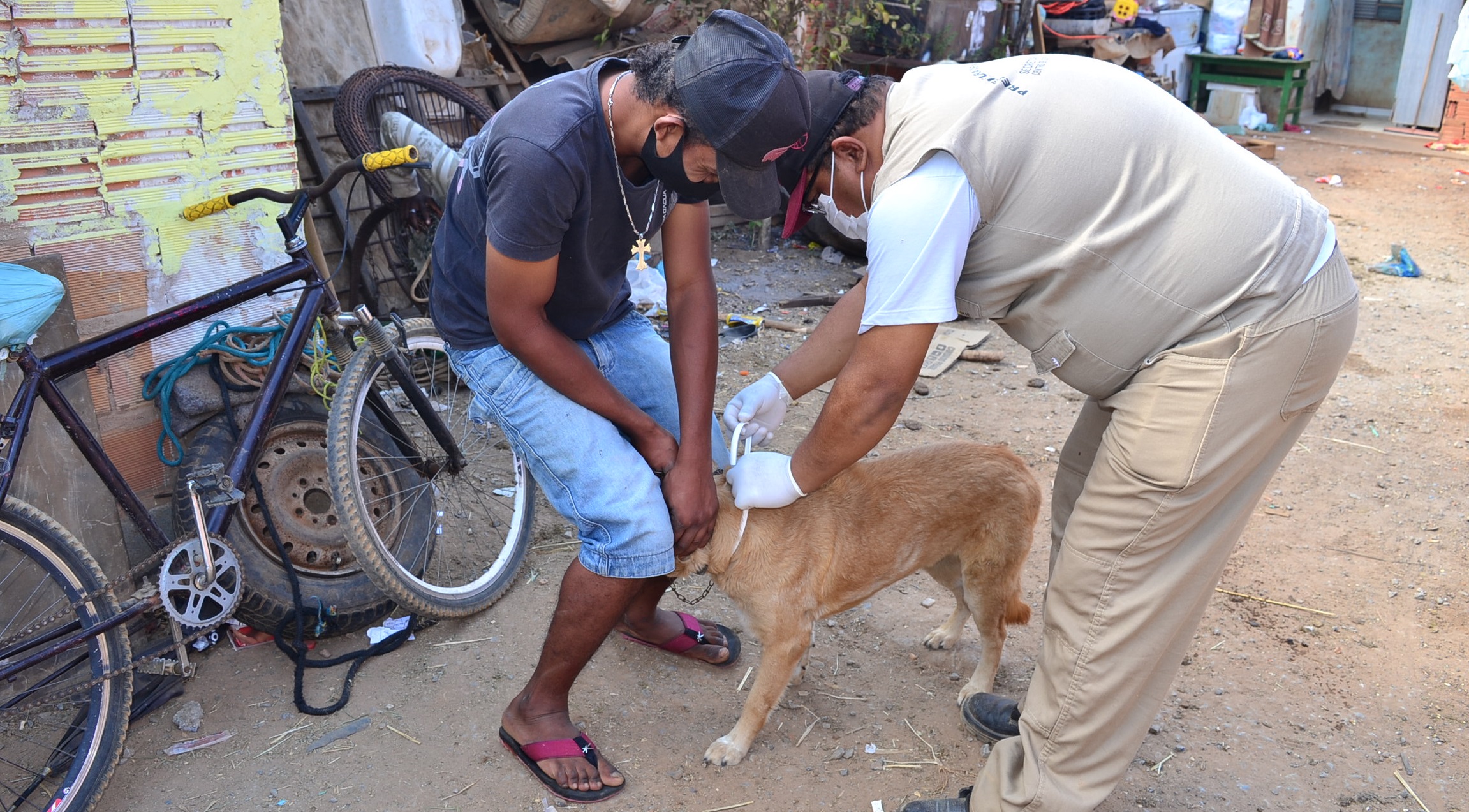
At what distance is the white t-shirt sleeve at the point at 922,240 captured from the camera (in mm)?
2166

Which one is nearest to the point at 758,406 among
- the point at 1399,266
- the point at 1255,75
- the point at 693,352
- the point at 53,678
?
the point at 693,352

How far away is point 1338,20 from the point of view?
545 inches

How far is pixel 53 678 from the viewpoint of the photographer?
2.98 metres

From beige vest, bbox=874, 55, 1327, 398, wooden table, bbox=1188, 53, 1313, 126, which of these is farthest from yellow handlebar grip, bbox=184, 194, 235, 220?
wooden table, bbox=1188, 53, 1313, 126

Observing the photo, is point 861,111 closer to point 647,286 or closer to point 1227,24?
point 647,286

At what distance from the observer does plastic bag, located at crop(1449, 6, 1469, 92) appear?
1048 cm

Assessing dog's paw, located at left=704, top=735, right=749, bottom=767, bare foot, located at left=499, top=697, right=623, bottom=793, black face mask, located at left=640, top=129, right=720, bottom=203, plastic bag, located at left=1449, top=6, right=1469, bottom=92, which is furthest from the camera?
plastic bag, located at left=1449, top=6, right=1469, bottom=92

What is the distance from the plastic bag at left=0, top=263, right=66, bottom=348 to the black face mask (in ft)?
6.20

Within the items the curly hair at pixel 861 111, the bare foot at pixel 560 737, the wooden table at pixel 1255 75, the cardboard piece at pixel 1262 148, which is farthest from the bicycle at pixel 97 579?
the wooden table at pixel 1255 75

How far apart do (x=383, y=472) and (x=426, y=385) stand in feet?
4.78

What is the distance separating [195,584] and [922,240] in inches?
98.3

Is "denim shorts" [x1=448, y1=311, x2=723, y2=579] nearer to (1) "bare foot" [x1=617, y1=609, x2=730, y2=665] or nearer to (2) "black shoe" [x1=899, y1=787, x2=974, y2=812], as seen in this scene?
(1) "bare foot" [x1=617, y1=609, x2=730, y2=665]

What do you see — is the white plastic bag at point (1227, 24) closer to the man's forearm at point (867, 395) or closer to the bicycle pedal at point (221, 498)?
the man's forearm at point (867, 395)

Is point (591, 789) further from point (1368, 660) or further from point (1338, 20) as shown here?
point (1338, 20)
